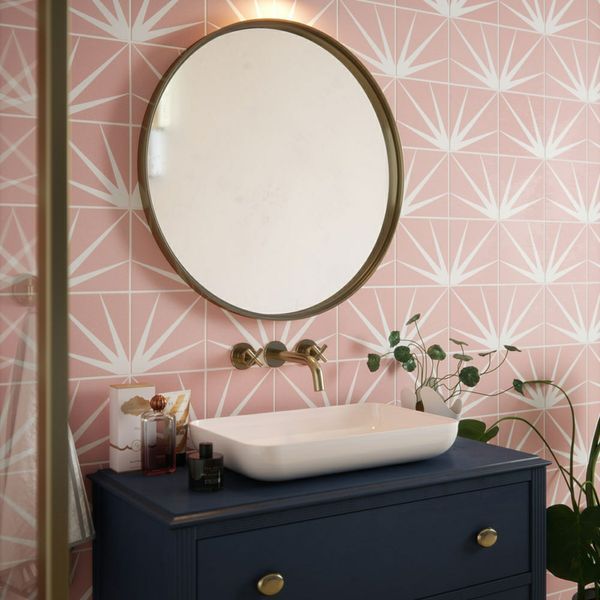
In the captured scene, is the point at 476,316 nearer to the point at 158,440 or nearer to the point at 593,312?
the point at 593,312

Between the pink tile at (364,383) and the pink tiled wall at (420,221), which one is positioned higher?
the pink tiled wall at (420,221)

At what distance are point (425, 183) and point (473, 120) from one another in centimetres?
27

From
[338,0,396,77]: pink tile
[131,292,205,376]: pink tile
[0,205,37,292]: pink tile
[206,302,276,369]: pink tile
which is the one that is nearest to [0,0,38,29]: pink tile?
[0,205,37,292]: pink tile

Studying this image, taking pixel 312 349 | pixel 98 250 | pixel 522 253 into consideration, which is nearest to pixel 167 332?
pixel 98 250

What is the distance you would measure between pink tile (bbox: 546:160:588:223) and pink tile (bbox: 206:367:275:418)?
1.12 metres

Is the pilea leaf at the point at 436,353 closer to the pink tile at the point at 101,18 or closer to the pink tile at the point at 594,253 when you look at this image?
the pink tile at the point at 594,253

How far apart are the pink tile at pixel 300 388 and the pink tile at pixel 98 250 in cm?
49

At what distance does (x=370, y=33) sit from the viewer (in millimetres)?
2213

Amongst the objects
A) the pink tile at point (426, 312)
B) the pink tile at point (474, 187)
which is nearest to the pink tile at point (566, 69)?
the pink tile at point (474, 187)

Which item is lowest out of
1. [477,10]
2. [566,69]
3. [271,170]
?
[271,170]

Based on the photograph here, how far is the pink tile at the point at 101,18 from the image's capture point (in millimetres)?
1826

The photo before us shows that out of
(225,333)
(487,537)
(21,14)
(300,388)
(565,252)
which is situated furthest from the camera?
(565,252)

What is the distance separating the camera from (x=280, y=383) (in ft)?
6.88

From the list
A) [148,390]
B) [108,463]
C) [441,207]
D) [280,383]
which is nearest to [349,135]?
[441,207]
